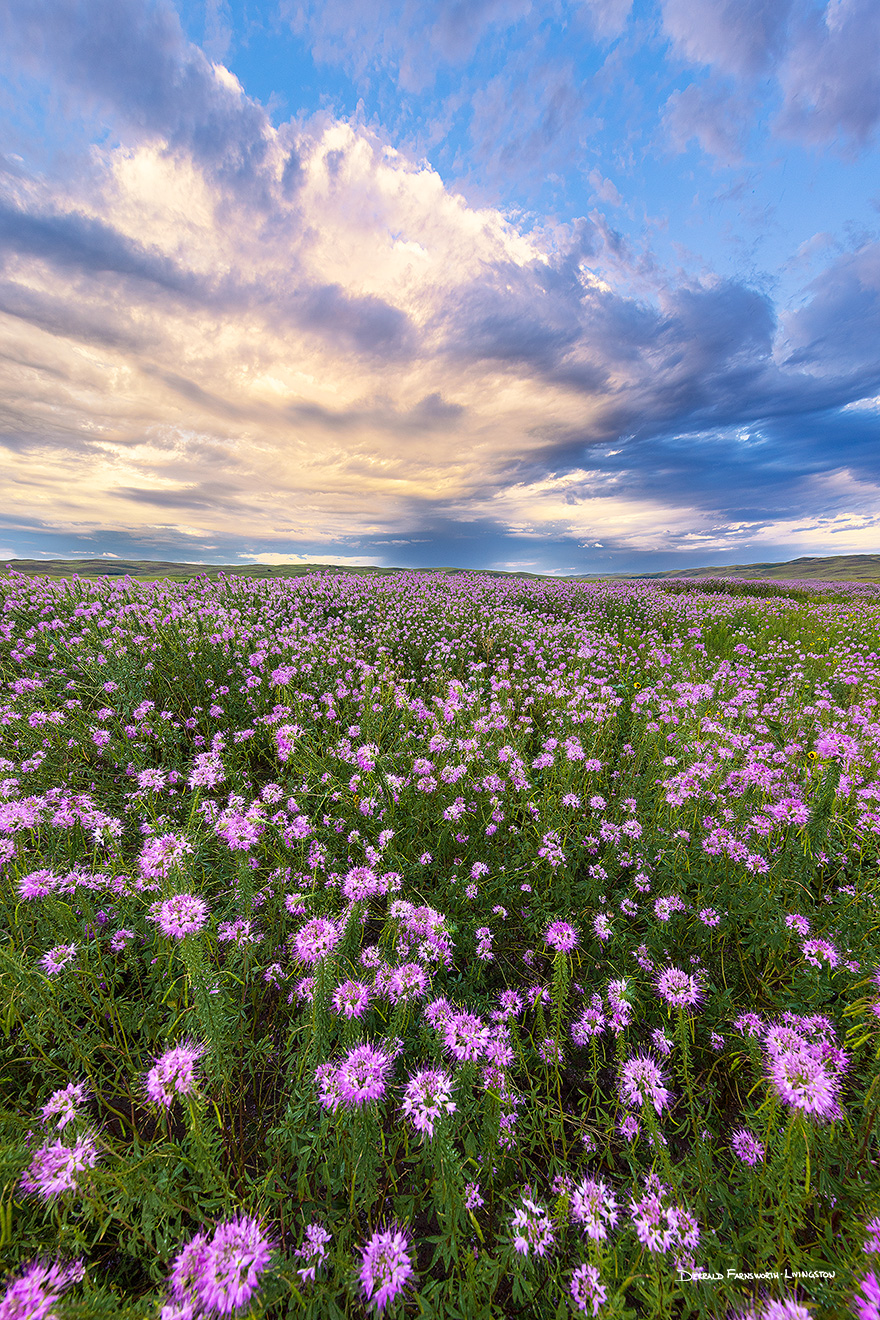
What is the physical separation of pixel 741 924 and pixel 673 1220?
2.13m

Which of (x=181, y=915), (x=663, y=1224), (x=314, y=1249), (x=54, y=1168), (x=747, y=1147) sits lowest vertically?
(x=747, y=1147)

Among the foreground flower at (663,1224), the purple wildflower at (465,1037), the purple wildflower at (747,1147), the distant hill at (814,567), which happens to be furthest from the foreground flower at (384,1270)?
the distant hill at (814,567)

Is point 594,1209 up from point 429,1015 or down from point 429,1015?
down

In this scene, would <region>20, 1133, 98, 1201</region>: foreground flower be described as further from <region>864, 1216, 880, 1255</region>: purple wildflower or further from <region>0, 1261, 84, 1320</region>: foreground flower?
<region>864, 1216, 880, 1255</region>: purple wildflower

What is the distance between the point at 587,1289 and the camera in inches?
58.3

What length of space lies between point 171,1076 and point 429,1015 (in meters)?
1.07

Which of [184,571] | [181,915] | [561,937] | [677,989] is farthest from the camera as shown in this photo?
[184,571]

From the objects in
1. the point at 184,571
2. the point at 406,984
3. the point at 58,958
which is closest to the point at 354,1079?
the point at 406,984

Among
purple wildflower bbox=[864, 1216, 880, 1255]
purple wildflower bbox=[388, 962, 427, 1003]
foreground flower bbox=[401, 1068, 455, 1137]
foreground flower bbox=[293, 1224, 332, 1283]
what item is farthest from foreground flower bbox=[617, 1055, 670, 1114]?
foreground flower bbox=[293, 1224, 332, 1283]

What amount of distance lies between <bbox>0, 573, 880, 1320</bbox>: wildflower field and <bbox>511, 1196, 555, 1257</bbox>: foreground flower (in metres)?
0.02

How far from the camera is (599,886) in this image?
11.0 ft

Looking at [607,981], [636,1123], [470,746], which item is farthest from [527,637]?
[636,1123]

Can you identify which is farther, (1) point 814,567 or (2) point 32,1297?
(1) point 814,567

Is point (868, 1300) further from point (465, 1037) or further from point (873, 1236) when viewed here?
point (465, 1037)
